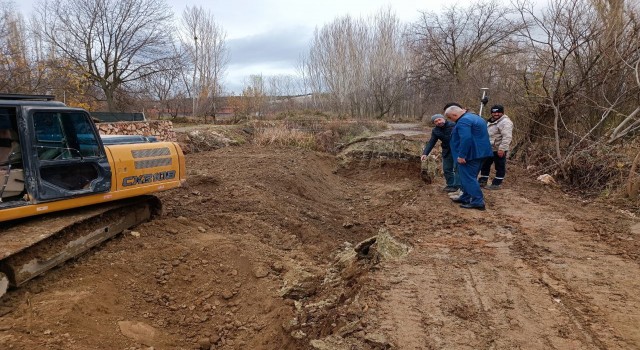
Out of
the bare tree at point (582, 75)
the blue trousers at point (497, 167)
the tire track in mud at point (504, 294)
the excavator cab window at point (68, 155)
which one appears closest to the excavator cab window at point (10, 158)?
the excavator cab window at point (68, 155)

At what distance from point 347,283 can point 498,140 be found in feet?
15.7

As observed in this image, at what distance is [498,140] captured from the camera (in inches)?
288

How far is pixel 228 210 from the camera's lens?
648cm

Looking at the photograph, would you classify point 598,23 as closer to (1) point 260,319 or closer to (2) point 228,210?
(2) point 228,210

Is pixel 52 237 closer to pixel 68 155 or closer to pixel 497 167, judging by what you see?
pixel 68 155

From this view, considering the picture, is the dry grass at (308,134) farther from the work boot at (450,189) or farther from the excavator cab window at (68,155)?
the excavator cab window at (68,155)

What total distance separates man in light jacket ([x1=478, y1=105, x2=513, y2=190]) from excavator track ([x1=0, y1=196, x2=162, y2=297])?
585 cm

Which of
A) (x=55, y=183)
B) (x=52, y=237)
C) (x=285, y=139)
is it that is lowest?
(x=52, y=237)

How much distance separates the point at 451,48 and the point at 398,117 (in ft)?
36.7

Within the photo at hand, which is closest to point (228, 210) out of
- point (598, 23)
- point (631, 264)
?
point (631, 264)

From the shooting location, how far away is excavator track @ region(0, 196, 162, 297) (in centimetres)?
365

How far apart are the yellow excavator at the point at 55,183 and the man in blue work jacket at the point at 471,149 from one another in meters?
4.31

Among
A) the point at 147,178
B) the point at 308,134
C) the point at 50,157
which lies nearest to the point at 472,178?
the point at 147,178

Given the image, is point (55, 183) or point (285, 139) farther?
point (285, 139)
